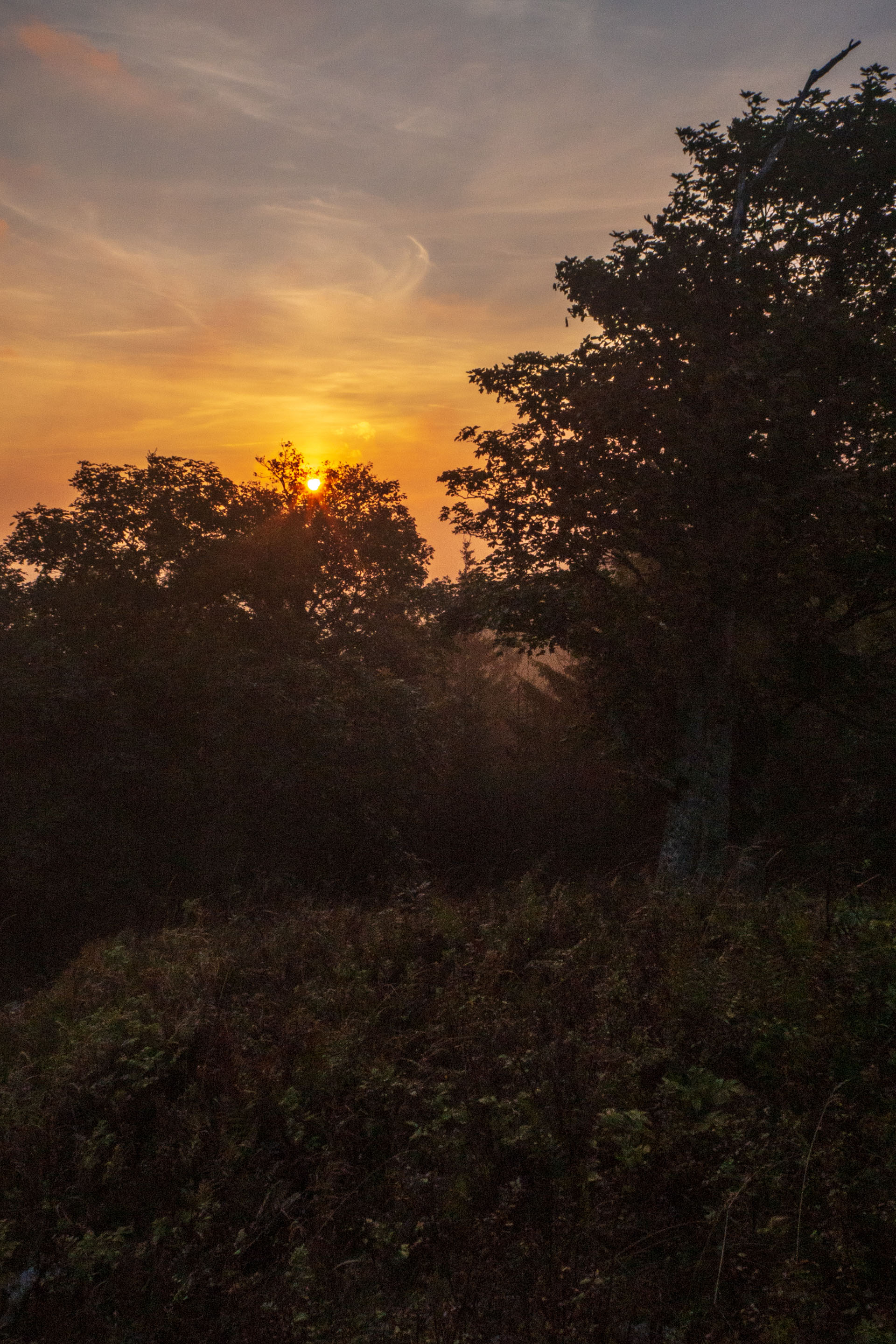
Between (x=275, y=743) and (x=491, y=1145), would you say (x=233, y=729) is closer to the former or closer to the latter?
(x=275, y=743)

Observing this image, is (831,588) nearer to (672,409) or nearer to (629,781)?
(672,409)

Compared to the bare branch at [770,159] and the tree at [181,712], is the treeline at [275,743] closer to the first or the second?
the tree at [181,712]

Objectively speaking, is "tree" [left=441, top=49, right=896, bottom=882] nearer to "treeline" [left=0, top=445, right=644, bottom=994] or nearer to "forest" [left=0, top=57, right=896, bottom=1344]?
"forest" [left=0, top=57, right=896, bottom=1344]

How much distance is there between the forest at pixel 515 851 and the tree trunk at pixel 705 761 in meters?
0.09

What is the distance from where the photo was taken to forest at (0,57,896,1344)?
16.3ft

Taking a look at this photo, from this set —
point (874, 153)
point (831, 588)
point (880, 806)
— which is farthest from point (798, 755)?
point (874, 153)

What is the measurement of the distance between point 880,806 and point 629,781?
19.6 ft

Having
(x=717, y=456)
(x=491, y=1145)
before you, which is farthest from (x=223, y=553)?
(x=491, y=1145)

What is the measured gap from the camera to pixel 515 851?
70.9 feet

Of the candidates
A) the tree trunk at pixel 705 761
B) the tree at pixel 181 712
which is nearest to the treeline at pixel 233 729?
the tree at pixel 181 712

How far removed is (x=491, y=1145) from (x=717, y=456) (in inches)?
514

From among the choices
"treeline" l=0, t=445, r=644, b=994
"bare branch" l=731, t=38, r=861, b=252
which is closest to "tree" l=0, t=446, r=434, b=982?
"treeline" l=0, t=445, r=644, b=994

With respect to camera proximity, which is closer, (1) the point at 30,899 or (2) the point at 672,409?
(2) the point at 672,409

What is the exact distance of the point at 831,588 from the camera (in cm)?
1659
